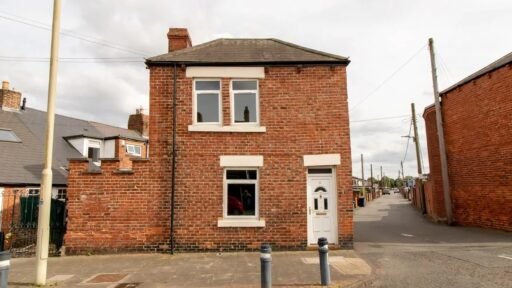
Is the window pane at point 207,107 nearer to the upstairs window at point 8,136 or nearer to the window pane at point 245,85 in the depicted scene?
the window pane at point 245,85

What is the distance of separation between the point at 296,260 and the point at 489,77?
1220 cm

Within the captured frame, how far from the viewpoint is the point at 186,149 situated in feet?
37.8

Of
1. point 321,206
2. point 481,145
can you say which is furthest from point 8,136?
point 481,145

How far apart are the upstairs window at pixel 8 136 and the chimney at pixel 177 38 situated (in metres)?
10.9

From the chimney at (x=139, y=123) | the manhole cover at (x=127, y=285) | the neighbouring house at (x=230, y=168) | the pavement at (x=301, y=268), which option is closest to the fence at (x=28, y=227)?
the pavement at (x=301, y=268)

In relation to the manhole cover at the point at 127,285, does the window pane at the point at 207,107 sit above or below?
above

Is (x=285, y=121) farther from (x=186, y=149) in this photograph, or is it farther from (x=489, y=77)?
(x=489, y=77)

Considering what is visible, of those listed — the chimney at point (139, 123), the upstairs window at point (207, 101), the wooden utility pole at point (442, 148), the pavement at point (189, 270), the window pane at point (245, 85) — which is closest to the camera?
the pavement at point (189, 270)

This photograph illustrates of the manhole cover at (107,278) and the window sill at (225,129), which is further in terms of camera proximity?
the window sill at (225,129)

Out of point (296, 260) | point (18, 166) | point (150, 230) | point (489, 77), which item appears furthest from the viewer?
point (18, 166)

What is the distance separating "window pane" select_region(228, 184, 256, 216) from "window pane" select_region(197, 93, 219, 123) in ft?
7.41

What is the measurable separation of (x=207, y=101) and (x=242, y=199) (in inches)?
131

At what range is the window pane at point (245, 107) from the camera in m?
11.9

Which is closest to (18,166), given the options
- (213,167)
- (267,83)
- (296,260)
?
(213,167)
